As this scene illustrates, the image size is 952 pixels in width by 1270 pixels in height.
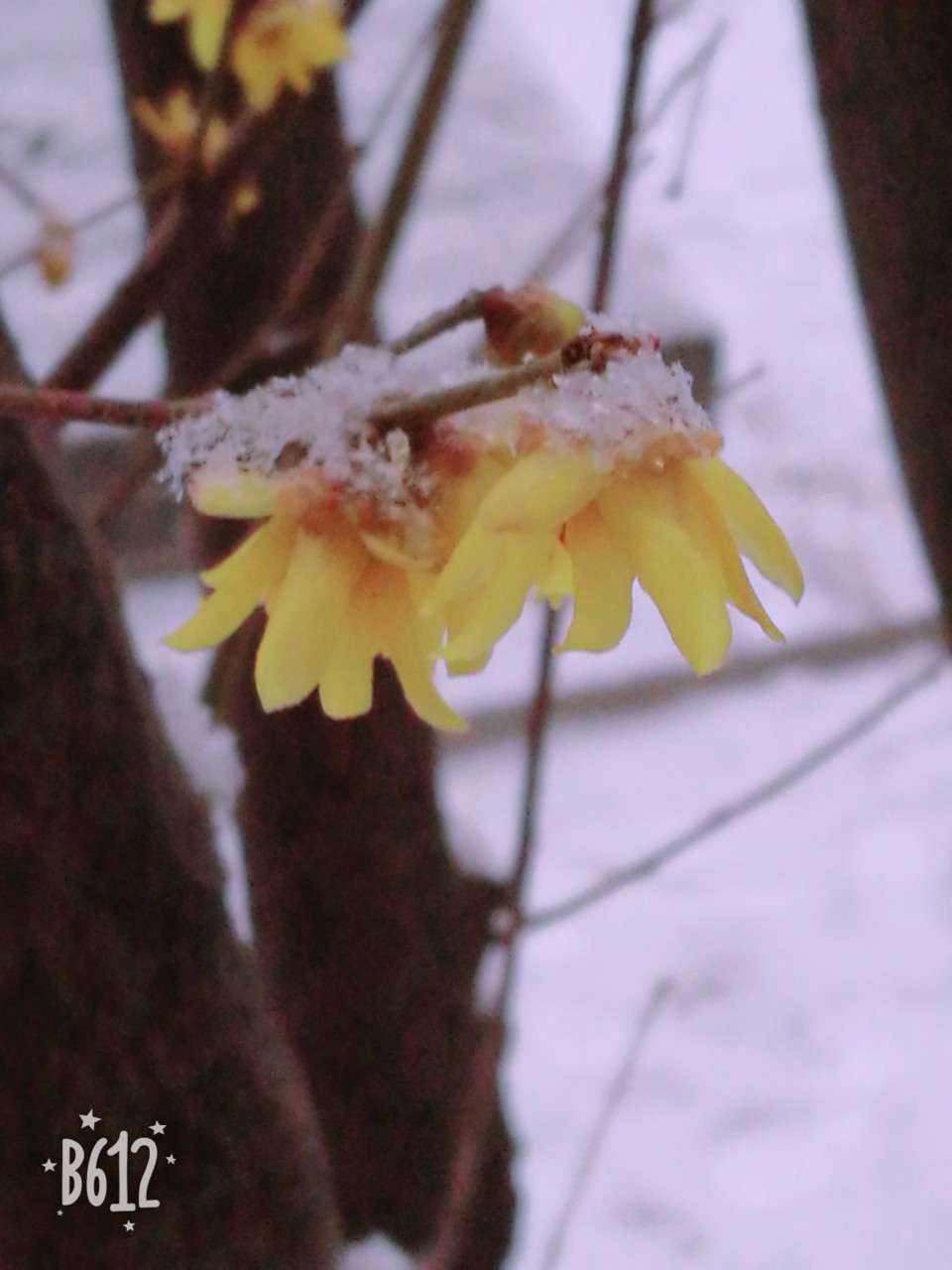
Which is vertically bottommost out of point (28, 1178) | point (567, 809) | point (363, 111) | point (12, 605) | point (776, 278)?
point (567, 809)

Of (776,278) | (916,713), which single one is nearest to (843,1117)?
(916,713)

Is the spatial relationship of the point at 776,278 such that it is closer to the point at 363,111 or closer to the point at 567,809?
the point at 363,111

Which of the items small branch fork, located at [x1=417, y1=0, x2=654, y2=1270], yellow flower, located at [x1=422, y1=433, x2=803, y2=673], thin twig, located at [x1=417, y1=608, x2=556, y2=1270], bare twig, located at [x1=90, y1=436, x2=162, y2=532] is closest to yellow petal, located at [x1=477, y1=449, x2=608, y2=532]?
yellow flower, located at [x1=422, y1=433, x2=803, y2=673]

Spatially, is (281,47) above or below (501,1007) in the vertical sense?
above

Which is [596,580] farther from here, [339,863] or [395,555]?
[339,863]

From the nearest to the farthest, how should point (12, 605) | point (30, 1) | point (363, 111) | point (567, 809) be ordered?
point (12, 605)
point (567, 809)
point (363, 111)
point (30, 1)

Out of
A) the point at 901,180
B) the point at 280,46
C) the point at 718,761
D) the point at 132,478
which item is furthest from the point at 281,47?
the point at 718,761
